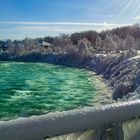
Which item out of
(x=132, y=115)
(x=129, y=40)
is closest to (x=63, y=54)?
(x=129, y=40)

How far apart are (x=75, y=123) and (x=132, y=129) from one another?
47cm

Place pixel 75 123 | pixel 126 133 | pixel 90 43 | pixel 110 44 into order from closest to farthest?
pixel 75 123
pixel 126 133
pixel 110 44
pixel 90 43

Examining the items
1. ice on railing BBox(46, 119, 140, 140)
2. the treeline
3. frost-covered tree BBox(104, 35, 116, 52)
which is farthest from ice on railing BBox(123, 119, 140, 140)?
frost-covered tree BBox(104, 35, 116, 52)

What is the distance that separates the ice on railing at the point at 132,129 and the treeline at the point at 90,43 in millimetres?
91488

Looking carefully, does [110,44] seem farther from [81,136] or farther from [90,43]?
[81,136]

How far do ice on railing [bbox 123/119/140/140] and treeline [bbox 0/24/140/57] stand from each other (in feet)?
300

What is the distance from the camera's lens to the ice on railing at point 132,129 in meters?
2.20

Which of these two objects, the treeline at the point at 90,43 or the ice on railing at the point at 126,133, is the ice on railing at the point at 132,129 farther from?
the treeline at the point at 90,43

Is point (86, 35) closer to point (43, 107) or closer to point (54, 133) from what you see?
point (43, 107)

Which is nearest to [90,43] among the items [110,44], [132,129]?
[110,44]

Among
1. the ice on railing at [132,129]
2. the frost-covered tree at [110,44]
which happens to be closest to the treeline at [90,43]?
the frost-covered tree at [110,44]

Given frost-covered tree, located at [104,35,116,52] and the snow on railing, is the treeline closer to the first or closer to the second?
frost-covered tree, located at [104,35,116,52]

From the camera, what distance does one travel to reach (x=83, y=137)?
6.69 ft

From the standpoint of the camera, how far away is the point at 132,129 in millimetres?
2250
